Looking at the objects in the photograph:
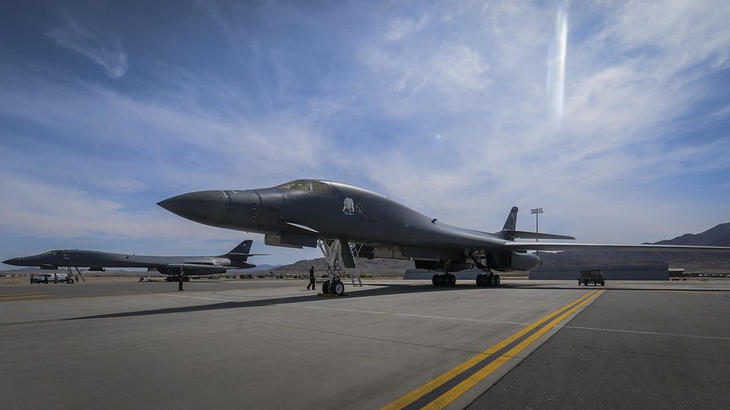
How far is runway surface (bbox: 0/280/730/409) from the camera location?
11.6 feet

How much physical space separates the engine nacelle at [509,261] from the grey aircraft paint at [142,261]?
29890 mm

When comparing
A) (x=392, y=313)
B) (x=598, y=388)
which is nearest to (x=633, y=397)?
(x=598, y=388)

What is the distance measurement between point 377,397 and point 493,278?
2262 centimetres

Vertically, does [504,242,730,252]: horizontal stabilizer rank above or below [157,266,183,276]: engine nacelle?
above

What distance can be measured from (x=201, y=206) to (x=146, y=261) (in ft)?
146

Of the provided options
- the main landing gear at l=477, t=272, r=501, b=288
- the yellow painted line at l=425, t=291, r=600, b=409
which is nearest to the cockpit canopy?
the yellow painted line at l=425, t=291, r=600, b=409

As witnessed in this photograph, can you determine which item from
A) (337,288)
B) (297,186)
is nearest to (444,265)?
(337,288)

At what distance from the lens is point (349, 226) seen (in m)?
15.5

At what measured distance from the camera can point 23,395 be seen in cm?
Result: 362

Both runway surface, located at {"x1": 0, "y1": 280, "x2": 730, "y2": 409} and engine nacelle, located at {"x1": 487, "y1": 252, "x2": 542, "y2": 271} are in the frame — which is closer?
runway surface, located at {"x1": 0, "y1": 280, "x2": 730, "y2": 409}

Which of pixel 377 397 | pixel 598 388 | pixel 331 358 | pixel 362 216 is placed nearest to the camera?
pixel 377 397

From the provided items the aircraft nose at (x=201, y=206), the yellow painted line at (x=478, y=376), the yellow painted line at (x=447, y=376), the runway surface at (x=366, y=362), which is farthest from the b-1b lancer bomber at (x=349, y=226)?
the yellow painted line at (x=478, y=376)

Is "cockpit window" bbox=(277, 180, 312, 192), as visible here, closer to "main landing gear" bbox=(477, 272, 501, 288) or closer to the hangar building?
"main landing gear" bbox=(477, 272, 501, 288)

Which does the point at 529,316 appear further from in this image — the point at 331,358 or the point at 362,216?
the point at 362,216
